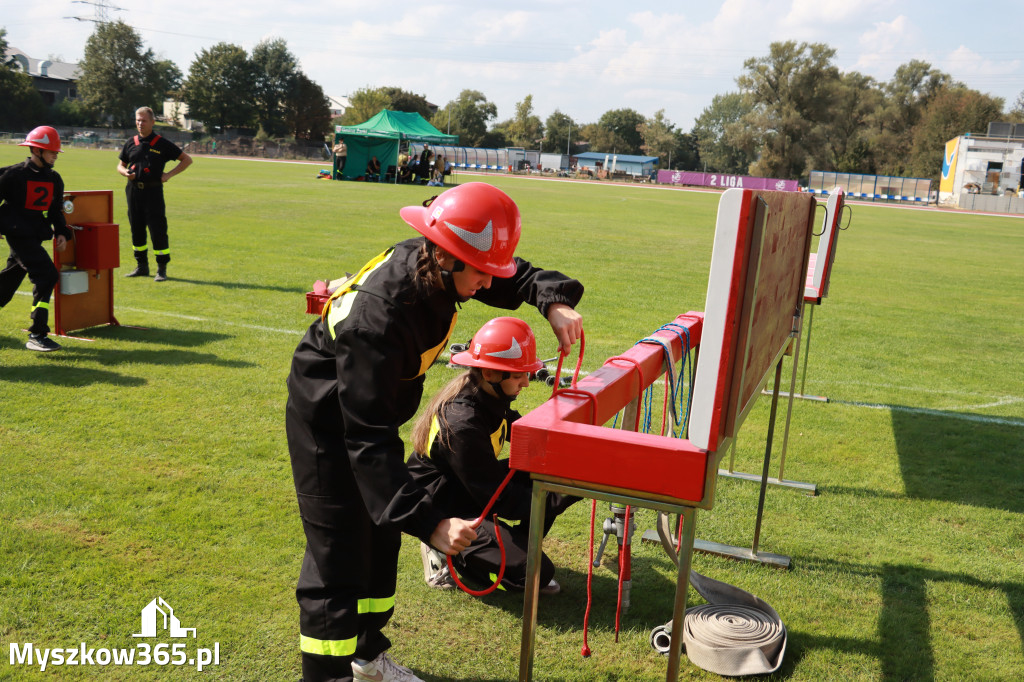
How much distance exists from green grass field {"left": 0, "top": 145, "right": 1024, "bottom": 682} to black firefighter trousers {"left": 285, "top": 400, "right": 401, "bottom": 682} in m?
0.57

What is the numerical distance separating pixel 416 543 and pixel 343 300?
2445 mm

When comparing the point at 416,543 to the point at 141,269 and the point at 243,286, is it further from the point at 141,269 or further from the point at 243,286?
the point at 141,269

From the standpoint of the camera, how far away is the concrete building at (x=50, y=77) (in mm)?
111938

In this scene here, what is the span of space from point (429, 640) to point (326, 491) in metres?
1.24

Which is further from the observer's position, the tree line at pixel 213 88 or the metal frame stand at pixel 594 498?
the tree line at pixel 213 88

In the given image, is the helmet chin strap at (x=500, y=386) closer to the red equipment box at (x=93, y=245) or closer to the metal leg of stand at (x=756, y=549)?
the metal leg of stand at (x=756, y=549)

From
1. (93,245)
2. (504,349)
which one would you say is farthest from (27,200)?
(504,349)

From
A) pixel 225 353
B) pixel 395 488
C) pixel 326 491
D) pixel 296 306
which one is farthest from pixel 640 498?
pixel 296 306

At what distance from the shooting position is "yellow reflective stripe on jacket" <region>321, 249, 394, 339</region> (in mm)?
2531

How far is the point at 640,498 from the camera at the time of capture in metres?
2.17

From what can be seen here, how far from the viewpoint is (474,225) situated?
2361mm

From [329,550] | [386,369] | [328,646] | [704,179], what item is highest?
[704,179]

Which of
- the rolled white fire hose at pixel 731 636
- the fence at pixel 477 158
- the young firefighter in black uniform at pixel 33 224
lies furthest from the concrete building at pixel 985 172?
the rolled white fire hose at pixel 731 636

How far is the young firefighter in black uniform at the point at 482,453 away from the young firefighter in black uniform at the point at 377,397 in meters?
0.61
